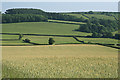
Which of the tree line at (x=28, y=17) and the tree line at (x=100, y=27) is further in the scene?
the tree line at (x=28, y=17)

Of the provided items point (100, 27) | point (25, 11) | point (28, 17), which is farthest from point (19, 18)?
point (100, 27)

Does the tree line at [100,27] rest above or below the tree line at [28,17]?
below

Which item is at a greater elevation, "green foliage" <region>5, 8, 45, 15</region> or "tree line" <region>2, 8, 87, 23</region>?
"green foliage" <region>5, 8, 45, 15</region>

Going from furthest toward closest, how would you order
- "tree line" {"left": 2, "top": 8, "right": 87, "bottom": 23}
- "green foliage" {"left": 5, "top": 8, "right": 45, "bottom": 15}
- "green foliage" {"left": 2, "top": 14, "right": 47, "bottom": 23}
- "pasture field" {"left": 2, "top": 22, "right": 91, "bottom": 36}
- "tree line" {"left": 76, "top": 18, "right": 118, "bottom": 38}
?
"green foliage" {"left": 5, "top": 8, "right": 45, "bottom": 15} < "tree line" {"left": 2, "top": 8, "right": 87, "bottom": 23} < "green foliage" {"left": 2, "top": 14, "right": 47, "bottom": 23} < "tree line" {"left": 76, "top": 18, "right": 118, "bottom": 38} < "pasture field" {"left": 2, "top": 22, "right": 91, "bottom": 36}

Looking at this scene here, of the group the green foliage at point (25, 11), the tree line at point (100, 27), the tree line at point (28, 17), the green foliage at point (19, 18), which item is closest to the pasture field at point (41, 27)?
the green foliage at point (19, 18)

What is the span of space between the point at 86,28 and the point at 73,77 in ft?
264

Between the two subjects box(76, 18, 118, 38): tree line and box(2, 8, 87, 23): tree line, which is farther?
box(2, 8, 87, 23): tree line

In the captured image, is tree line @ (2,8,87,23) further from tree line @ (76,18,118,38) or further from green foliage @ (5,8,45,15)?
tree line @ (76,18,118,38)

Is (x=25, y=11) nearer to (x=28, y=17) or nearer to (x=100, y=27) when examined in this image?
(x=28, y=17)

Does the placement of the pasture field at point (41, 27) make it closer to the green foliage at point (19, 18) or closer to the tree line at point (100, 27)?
the green foliage at point (19, 18)

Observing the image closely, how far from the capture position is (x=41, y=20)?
106500 mm

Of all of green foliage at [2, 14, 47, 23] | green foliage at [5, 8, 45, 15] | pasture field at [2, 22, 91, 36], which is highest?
green foliage at [5, 8, 45, 15]

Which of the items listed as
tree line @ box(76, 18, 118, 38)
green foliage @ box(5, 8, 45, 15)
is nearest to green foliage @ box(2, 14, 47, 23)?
green foliage @ box(5, 8, 45, 15)

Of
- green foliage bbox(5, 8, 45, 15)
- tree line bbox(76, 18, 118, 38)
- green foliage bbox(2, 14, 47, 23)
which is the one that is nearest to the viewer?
tree line bbox(76, 18, 118, 38)
